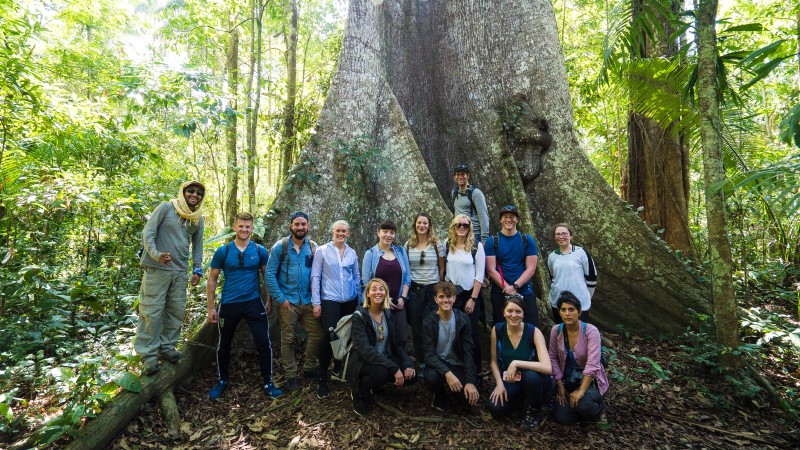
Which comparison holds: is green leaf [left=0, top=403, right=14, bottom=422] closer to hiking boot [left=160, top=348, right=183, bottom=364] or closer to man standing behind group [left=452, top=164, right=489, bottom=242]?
hiking boot [left=160, top=348, right=183, bottom=364]

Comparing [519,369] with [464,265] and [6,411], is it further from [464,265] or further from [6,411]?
[6,411]

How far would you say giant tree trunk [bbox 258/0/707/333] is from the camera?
17.7ft

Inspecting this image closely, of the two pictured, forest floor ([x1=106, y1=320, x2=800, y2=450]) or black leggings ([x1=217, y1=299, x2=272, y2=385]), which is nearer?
forest floor ([x1=106, y1=320, x2=800, y2=450])

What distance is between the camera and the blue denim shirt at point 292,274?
4.32 metres

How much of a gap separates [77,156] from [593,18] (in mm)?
12019

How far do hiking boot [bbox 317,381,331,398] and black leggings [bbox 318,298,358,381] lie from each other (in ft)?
0.15

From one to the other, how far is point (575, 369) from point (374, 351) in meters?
1.78

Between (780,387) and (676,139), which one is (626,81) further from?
(780,387)

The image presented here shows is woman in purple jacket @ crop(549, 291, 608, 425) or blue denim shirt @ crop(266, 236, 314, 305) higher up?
blue denim shirt @ crop(266, 236, 314, 305)

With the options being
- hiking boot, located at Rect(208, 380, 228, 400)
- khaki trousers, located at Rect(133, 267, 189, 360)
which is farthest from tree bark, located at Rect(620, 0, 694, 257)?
khaki trousers, located at Rect(133, 267, 189, 360)

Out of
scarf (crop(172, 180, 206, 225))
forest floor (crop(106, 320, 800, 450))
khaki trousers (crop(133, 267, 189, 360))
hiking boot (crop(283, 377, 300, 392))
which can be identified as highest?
scarf (crop(172, 180, 206, 225))

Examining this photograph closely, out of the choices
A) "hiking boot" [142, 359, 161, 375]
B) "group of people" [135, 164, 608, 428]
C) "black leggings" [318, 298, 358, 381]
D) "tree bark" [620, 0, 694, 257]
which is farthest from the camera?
"tree bark" [620, 0, 694, 257]

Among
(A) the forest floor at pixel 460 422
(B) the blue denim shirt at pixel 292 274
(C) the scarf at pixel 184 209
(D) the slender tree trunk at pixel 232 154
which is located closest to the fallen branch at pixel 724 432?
(A) the forest floor at pixel 460 422

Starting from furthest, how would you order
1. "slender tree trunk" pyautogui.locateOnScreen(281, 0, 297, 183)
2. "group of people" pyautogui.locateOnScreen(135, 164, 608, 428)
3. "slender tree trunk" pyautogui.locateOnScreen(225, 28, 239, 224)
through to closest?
"slender tree trunk" pyautogui.locateOnScreen(225, 28, 239, 224) → "slender tree trunk" pyautogui.locateOnScreen(281, 0, 297, 183) → "group of people" pyautogui.locateOnScreen(135, 164, 608, 428)
